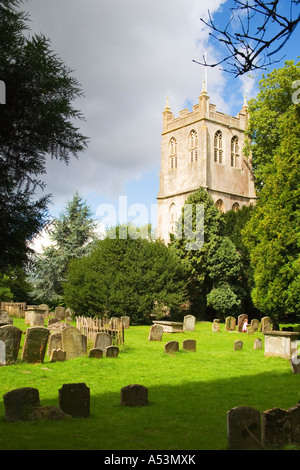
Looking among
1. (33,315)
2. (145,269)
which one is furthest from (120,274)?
(33,315)

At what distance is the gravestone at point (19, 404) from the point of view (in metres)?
7.81

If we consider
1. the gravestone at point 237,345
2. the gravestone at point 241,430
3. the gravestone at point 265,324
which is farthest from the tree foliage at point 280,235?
the gravestone at point 241,430

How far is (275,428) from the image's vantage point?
21.9 feet

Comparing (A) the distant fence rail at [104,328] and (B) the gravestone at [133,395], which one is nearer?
(B) the gravestone at [133,395]

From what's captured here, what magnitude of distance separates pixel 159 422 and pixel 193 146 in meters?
43.0

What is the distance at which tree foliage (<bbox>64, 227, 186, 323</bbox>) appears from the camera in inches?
1126

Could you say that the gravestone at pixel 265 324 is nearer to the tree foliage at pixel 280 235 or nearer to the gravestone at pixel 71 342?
the tree foliage at pixel 280 235

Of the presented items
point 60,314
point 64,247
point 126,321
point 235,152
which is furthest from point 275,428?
point 235,152

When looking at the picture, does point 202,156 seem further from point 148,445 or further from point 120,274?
point 148,445

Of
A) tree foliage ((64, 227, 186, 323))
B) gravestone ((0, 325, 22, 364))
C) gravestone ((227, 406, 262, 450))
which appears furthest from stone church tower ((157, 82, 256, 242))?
gravestone ((227, 406, 262, 450))

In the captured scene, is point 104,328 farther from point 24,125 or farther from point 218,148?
point 218,148

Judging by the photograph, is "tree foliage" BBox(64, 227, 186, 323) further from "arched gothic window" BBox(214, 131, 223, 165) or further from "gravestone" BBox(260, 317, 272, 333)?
"arched gothic window" BBox(214, 131, 223, 165)

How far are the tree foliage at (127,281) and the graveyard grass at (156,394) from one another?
9540mm
